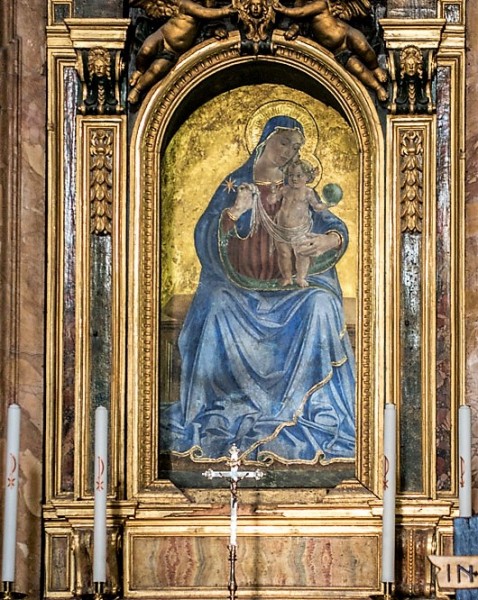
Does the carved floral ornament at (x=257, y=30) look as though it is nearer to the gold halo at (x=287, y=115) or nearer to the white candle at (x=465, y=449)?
the gold halo at (x=287, y=115)

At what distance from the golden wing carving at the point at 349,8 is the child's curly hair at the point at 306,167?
104 cm

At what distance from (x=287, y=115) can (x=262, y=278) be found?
3.77 ft

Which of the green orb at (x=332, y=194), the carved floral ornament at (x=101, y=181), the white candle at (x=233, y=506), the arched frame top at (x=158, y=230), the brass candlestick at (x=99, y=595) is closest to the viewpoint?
the white candle at (x=233, y=506)

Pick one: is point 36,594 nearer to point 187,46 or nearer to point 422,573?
point 422,573

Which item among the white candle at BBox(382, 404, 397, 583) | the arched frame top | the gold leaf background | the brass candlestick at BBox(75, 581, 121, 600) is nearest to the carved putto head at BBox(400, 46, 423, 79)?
the arched frame top

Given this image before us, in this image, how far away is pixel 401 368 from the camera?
38.1 feet

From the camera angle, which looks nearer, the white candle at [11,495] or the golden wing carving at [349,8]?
the white candle at [11,495]

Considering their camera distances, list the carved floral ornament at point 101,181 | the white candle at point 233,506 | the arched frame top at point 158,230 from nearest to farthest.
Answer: the white candle at point 233,506 → the arched frame top at point 158,230 → the carved floral ornament at point 101,181

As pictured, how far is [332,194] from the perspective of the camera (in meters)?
12.3

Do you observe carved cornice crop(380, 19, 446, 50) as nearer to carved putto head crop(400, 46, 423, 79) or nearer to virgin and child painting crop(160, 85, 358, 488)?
carved putto head crop(400, 46, 423, 79)

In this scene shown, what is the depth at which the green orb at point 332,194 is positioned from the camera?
40.4ft

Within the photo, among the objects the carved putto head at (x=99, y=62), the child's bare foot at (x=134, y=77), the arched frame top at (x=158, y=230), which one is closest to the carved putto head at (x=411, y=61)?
the arched frame top at (x=158, y=230)

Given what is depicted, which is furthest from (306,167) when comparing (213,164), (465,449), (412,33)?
(465,449)

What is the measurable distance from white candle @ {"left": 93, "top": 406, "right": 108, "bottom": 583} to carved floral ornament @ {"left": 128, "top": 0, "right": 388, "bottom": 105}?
2.34 m
